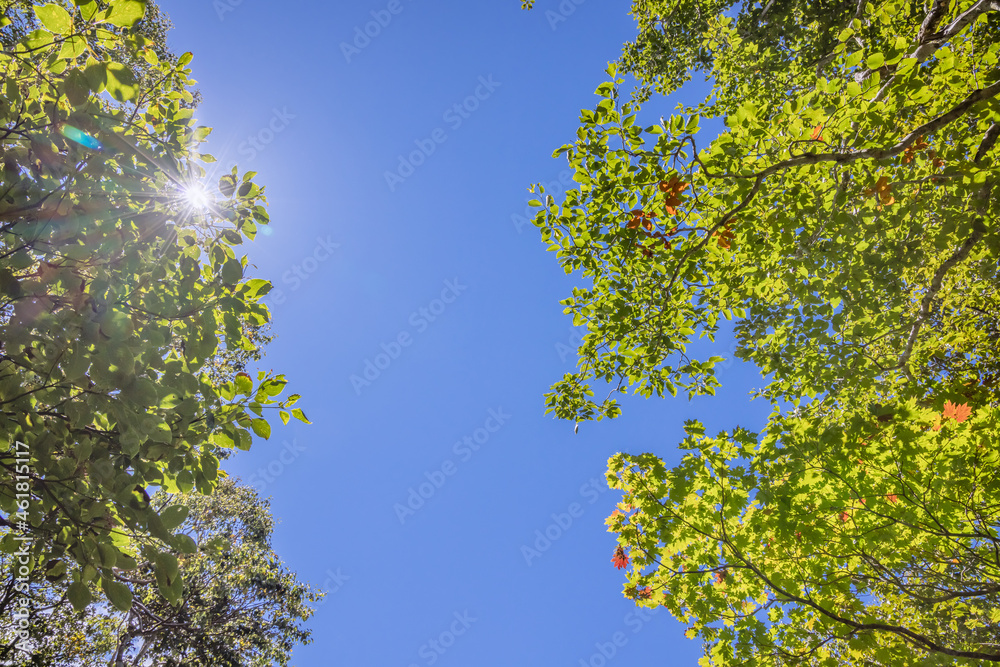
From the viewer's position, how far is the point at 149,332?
2.52 metres

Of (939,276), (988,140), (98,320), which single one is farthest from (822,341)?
(98,320)

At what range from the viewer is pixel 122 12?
204cm

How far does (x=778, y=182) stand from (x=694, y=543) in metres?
4.21

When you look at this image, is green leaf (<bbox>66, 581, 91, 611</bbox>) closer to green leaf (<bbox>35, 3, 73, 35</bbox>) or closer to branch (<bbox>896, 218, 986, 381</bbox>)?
green leaf (<bbox>35, 3, 73, 35</bbox>)

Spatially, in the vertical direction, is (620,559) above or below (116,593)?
above

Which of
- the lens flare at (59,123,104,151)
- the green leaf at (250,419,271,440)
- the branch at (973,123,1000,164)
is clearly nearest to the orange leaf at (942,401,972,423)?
the branch at (973,123,1000,164)

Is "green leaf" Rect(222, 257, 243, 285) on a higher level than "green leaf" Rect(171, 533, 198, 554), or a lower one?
higher

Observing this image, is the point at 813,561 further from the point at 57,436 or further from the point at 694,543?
the point at 57,436

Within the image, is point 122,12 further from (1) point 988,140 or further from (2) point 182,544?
(1) point 988,140

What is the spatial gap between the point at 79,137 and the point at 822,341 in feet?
23.1

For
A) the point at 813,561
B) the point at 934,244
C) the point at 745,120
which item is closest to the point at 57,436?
the point at 745,120

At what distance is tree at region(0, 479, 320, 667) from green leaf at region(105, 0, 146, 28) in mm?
9903

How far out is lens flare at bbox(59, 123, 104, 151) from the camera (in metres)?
2.45

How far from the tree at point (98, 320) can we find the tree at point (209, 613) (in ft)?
26.5
